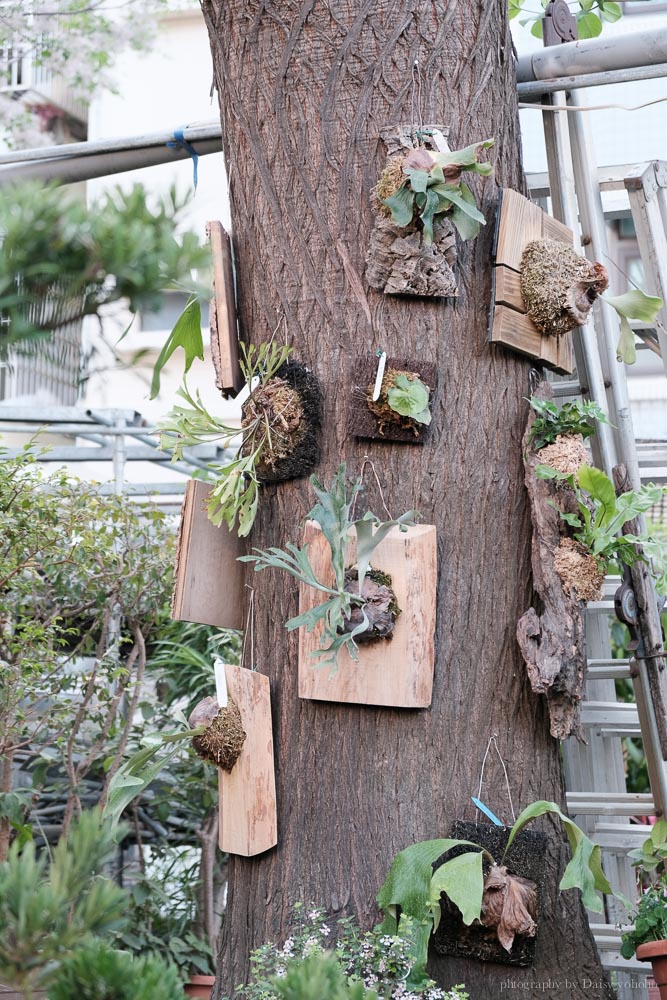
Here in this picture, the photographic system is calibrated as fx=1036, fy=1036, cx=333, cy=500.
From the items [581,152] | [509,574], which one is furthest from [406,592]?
[581,152]

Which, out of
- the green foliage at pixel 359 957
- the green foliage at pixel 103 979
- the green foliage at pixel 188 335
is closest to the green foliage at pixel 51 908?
the green foliage at pixel 103 979

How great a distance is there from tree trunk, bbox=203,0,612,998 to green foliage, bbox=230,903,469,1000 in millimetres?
56

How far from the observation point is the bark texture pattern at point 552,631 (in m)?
2.18

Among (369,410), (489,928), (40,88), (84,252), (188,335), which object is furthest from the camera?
(40,88)

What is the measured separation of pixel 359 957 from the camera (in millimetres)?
1974

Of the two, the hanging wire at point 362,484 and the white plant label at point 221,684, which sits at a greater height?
the hanging wire at point 362,484

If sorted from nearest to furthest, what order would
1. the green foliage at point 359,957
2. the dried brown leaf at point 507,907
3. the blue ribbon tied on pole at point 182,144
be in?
the green foliage at point 359,957 → the dried brown leaf at point 507,907 → the blue ribbon tied on pole at point 182,144

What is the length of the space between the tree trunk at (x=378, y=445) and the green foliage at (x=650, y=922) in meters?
0.25

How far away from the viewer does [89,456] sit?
572cm

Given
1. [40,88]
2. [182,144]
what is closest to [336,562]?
[182,144]

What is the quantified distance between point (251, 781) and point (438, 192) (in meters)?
1.33

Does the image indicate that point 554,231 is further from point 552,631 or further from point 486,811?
point 486,811

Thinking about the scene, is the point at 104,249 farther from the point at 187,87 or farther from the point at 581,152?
the point at 187,87

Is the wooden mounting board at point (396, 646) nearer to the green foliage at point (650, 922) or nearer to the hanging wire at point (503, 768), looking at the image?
the hanging wire at point (503, 768)
